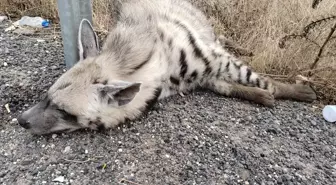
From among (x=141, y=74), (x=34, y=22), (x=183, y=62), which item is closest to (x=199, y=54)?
(x=183, y=62)

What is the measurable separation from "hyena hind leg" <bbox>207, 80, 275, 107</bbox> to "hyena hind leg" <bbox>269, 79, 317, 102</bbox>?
0.16 metres

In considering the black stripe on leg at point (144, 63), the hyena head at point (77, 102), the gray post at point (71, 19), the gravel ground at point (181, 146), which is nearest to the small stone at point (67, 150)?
the gravel ground at point (181, 146)

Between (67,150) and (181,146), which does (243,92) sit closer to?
(181,146)

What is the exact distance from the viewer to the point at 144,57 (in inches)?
106

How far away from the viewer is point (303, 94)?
3.03 meters

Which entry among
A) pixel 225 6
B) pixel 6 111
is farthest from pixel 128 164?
pixel 225 6

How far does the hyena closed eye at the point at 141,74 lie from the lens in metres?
2.45

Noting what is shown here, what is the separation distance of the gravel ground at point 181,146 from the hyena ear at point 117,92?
0.62 ft

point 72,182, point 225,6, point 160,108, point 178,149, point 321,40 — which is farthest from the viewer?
point 225,6

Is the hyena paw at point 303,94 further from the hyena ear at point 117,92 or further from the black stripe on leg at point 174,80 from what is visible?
the hyena ear at point 117,92

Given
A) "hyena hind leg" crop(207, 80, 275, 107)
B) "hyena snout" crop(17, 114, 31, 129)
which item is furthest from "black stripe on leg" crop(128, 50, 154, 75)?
"hyena snout" crop(17, 114, 31, 129)

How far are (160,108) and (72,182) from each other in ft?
2.69

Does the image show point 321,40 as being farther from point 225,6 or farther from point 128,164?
point 128,164

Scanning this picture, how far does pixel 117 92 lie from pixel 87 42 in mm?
479
